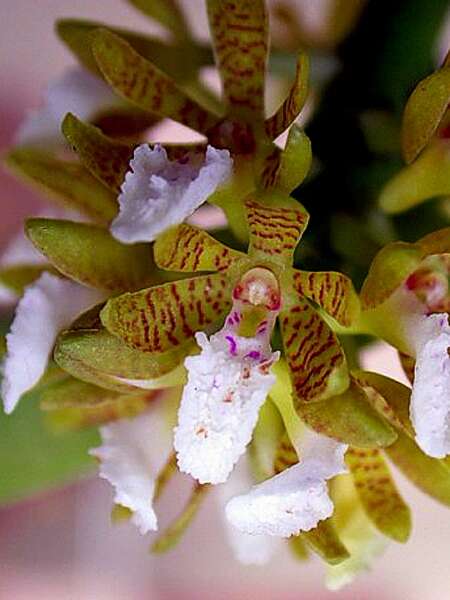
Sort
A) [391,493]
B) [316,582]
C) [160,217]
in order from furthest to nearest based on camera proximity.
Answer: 1. [316,582]
2. [391,493]
3. [160,217]

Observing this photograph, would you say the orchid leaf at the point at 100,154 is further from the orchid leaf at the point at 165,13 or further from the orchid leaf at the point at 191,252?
the orchid leaf at the point at 165,13

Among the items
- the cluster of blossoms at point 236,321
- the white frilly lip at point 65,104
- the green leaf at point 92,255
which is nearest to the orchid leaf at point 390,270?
the cluster of blossoms at point 236,321

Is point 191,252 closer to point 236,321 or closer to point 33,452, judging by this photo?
point 236,321

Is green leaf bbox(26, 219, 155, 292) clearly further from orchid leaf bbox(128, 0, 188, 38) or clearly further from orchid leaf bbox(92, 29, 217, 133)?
orchid leaf bbox(128, 0, 188, 38)

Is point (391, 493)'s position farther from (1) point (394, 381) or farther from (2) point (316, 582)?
(2) point (316, 582)

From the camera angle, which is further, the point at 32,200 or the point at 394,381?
the point at 32,200

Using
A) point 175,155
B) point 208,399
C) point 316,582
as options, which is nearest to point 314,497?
point 208,399

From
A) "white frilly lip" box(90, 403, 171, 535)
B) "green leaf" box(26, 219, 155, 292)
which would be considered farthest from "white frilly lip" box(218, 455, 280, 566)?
"green leaf" box(26, 219, 155, 292)
